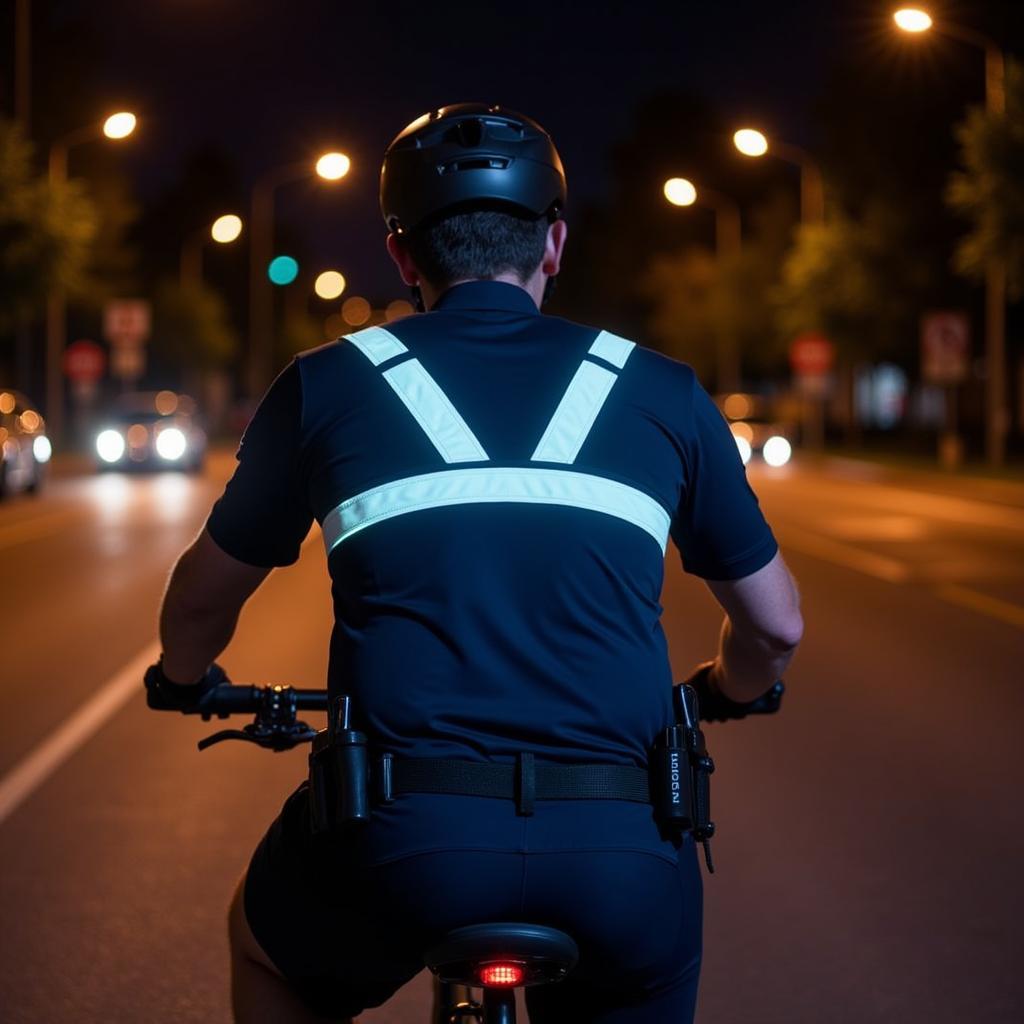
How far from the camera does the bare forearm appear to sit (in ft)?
9.78

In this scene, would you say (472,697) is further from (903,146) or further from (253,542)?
(903,146)

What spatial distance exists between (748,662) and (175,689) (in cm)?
91

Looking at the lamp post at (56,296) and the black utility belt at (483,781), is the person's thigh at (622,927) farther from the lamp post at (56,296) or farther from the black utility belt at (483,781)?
the lamp post at (56,296)

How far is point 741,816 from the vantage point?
286 inches

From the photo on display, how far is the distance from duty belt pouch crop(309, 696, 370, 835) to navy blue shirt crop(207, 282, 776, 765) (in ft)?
0.12

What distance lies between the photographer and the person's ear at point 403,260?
2959 millimetres

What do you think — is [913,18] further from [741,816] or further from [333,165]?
[741,816]

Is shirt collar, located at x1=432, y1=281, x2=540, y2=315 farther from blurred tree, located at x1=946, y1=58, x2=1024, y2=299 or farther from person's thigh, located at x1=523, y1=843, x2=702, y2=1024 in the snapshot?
blurred tree, located at x1=946, y1=58, x2=1024, y2=299

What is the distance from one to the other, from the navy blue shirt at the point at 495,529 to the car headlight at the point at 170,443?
38.1 m

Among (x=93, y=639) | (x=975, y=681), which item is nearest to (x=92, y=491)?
(x=93, y=639)

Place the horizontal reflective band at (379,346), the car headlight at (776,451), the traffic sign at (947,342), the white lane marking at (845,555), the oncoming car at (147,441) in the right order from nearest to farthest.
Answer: the horizontal reflective band at (379,346), the white lane marking at (845,555), the traffic sign at (947,342), the oncoming car at (147,441), the car headlight at (776,451)

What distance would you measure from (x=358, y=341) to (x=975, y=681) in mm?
8619

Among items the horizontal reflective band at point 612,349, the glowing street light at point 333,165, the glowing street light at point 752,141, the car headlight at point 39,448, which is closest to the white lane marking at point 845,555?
the glowing street light at point 333,165

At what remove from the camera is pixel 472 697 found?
8.33 ft
